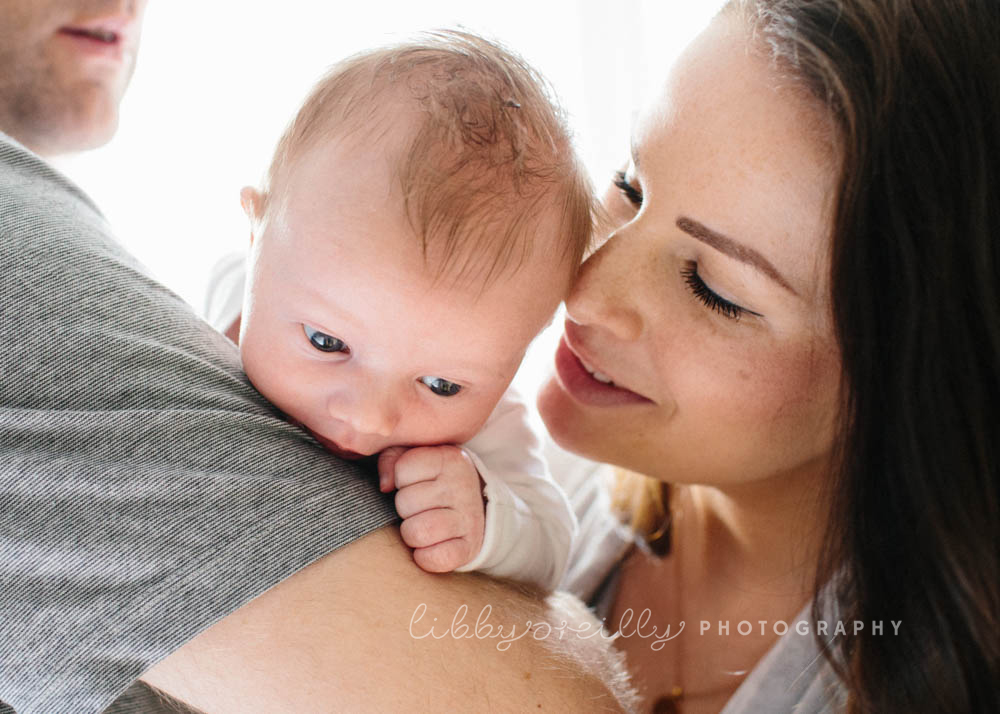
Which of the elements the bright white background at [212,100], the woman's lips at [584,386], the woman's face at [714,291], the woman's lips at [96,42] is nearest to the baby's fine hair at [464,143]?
the woman's face at [714,291]

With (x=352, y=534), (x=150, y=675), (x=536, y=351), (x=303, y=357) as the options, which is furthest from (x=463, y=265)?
(x=536, y=351)

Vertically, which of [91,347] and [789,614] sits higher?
[91,347]

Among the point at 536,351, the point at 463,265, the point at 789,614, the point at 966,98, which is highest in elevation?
the point at 966,98

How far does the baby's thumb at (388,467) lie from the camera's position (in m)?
1.15

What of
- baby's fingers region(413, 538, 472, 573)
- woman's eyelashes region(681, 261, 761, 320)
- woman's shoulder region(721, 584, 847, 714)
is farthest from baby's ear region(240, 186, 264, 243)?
woman's shoulder region(721, 584, 847, 714)

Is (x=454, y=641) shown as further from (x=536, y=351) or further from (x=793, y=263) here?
(x=536, y=351)

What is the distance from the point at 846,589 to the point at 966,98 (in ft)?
2.27

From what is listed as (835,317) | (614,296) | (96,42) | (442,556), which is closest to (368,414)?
(442,556)

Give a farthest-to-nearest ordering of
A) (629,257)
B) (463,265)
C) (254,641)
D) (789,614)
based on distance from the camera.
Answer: (789,614), (629,257), (463,265), (254,641)

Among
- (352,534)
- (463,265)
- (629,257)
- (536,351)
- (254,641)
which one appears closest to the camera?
(254,641)

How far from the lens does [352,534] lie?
38.9 inches

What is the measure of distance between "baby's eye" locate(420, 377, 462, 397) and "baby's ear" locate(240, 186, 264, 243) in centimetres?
35

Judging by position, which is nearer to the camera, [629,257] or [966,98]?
[966,98]

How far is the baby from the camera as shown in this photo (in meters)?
1.08
